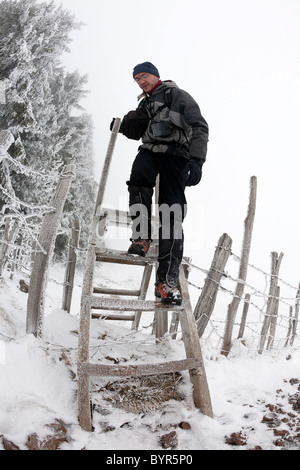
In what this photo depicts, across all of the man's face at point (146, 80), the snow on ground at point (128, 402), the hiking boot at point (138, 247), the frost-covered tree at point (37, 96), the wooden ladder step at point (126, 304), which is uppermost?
the frost-covered tree at point (37, 96)

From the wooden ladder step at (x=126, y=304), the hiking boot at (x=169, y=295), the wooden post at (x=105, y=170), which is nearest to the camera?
the wooden ladder step at (x=126, y=304)

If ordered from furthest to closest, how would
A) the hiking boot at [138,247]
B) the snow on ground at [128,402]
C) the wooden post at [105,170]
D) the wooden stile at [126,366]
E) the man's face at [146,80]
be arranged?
the wooden post at [105,170] < the man's face at [146,80] < the hiking boot at [138,247] < the wooden stile at [126,366] < the snow on ground at [128,402]

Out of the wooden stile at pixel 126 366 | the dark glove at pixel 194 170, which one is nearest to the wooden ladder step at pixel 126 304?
the wooden stile at pixel 126 366

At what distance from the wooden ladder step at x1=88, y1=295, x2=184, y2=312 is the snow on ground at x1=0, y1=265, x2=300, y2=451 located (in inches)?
11.8

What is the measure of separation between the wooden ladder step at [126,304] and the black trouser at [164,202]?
0.19 m

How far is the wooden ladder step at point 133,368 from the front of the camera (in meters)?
1.78

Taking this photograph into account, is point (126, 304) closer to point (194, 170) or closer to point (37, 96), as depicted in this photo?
point (194, 170)

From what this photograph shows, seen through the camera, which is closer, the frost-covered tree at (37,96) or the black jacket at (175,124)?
the black jacket at (175,124)

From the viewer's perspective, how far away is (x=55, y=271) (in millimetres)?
14906

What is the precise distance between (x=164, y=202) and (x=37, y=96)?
41.4ft

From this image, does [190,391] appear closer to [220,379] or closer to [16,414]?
[220,379]

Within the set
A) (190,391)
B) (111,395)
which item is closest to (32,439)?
(111,395)

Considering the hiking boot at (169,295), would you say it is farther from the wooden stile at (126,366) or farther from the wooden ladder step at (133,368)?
the wooden ladder step at (133,368)

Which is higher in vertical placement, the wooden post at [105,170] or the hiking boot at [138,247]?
the wooden post at [105,170]
